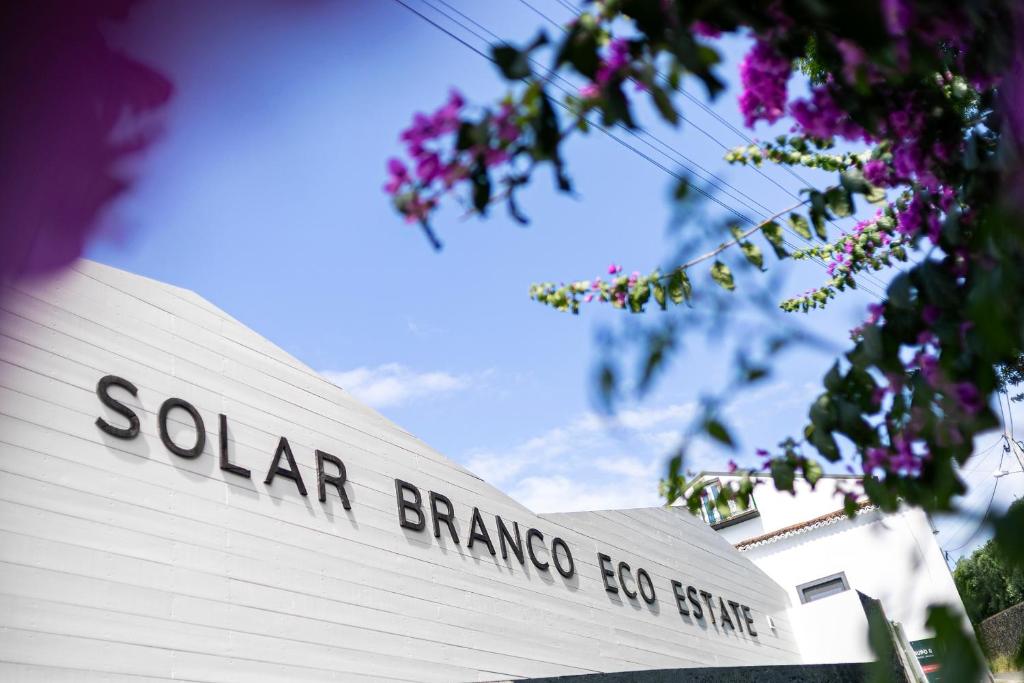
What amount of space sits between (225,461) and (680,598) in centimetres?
626

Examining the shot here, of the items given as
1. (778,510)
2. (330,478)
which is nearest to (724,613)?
(330,478)

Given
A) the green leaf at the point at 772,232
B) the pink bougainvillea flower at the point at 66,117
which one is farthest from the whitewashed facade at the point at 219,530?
the green leaf at the point at 772,232

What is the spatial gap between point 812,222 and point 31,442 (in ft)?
12.5

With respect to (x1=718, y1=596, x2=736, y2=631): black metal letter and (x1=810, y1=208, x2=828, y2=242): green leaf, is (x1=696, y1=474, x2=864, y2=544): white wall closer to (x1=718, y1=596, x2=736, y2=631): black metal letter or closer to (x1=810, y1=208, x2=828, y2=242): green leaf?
(x1=718, y1=596, x2=736, y2=631): black metal letter

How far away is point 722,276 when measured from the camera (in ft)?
7.06

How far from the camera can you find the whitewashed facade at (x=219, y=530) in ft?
13.5

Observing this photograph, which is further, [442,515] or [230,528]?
[442,515]

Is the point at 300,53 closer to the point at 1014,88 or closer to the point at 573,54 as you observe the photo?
the point at 573,54

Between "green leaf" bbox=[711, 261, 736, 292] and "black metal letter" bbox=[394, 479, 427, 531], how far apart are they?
15.1 ft

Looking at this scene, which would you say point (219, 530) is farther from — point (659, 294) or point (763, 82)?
point (763, 82)

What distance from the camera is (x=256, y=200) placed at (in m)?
2.37

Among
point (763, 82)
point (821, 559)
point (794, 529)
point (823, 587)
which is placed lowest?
point (763, 82)

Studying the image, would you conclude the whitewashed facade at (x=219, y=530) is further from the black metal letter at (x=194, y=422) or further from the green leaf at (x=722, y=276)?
the green leaf at (x=722, y=276)

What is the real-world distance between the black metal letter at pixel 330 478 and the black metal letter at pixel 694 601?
17.9 feet
